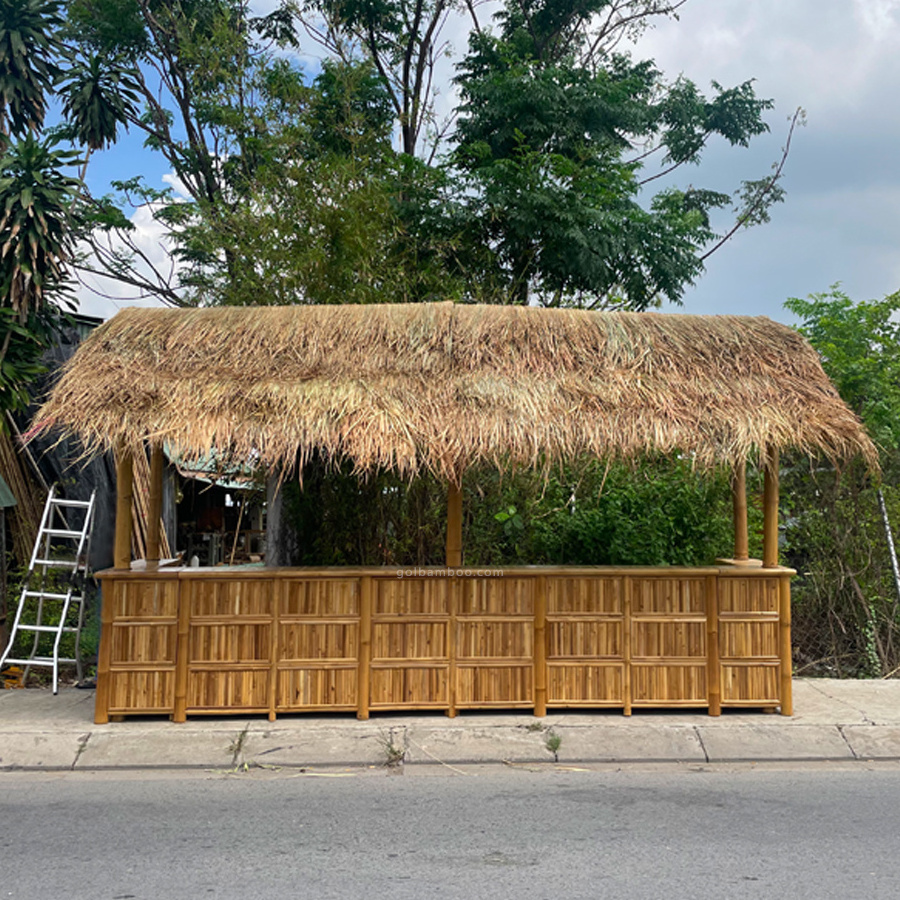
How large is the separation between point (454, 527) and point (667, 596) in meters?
1.84

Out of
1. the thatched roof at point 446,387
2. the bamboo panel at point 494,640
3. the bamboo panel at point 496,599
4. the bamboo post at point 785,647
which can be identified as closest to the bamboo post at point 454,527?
the bamboo panel at point 496,599

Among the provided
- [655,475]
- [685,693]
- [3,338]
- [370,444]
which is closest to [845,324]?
[655,475]

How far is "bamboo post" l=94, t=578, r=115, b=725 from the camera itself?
21.5ft

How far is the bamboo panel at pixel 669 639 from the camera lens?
6.88 m

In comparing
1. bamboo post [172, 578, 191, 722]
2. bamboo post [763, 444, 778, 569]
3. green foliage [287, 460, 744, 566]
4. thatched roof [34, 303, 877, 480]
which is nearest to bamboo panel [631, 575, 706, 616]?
bamboo post [763, 444, 778, 569]

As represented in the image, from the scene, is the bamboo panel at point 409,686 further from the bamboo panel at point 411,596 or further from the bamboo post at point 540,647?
the bamboo post at point 540,647

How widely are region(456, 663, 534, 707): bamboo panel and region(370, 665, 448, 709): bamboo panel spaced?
141 mm

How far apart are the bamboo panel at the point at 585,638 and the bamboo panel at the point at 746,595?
89cm

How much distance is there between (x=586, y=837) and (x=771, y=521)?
12.0ft

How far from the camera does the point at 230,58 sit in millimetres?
15664

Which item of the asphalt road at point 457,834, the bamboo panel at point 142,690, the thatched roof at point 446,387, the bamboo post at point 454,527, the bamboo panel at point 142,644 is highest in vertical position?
the thatched roof at point 446,387

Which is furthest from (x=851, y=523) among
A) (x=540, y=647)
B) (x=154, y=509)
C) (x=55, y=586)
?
(x=55, y=586)

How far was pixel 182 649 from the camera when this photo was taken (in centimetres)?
662

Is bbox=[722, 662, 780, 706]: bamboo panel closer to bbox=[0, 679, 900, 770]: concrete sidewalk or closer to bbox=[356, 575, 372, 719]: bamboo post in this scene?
bbox=[0, 679, 900, 770]: concrete sidewalk
